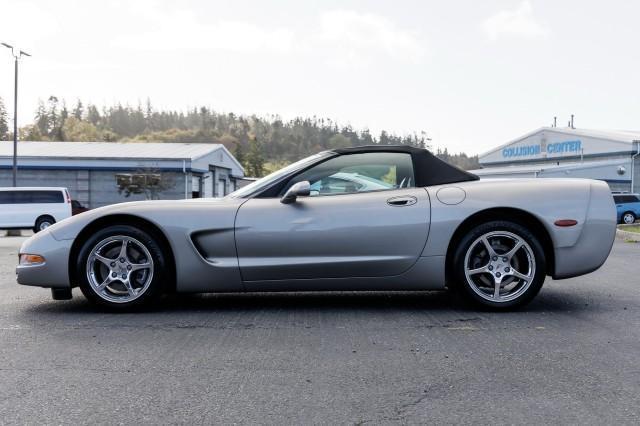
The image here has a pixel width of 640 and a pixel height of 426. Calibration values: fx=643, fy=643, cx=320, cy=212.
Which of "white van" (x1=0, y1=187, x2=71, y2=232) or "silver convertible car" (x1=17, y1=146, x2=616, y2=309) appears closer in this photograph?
"silver convertible car" (x1=17, y1=146, x2=616, y2=309)

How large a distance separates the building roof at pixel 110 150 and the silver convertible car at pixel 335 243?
114 feet

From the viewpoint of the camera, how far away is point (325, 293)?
596 centimetres

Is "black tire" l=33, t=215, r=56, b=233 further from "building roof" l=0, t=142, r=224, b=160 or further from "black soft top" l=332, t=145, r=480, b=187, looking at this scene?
"black soft top" l=332, t=145, r=480, b=187

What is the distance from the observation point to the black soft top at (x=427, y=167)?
5.12 metres

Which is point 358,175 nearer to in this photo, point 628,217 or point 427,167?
point 427,167

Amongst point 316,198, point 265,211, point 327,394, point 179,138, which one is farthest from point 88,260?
point 179,138

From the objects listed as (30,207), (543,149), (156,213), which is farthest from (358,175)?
(543,149)

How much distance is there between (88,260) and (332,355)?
230 centimetres

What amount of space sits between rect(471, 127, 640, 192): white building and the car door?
33.0 meters

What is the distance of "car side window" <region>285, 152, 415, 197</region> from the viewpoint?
5102 millimetres

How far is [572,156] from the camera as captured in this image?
53.3 meters

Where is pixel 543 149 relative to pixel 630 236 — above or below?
above

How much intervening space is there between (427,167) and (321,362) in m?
2.26

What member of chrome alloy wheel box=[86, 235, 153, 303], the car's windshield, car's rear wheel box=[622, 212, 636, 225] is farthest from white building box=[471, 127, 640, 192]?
chrome alloy wheel box=[86, 235, 153, 303]
